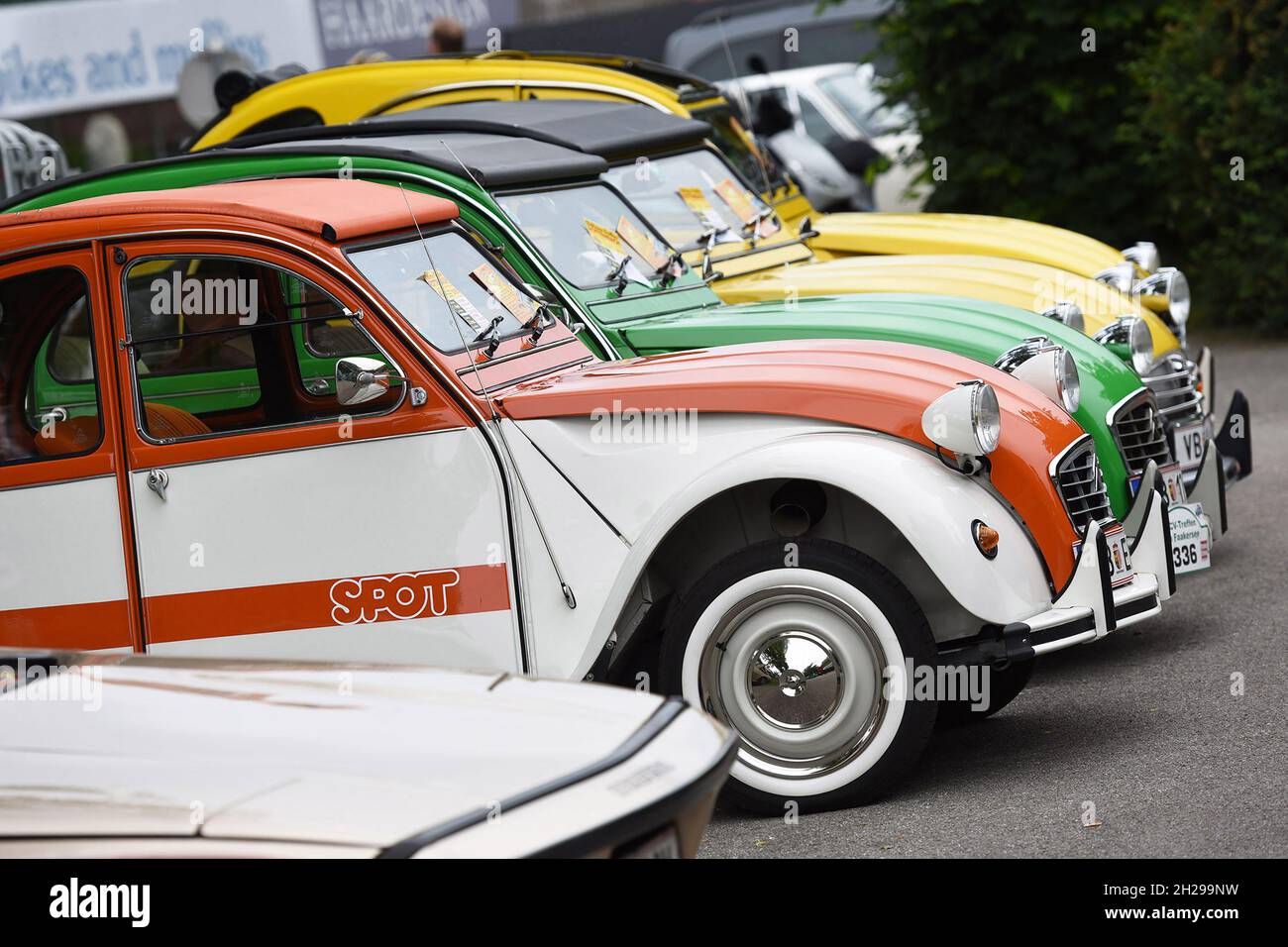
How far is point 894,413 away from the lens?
4645 millimetres

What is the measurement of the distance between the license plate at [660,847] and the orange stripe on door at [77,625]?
271 cm

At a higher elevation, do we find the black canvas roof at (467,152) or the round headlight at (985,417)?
the black canvas roof at (467,152)

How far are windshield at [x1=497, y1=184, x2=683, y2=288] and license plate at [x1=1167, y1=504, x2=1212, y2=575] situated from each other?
7.49 feet

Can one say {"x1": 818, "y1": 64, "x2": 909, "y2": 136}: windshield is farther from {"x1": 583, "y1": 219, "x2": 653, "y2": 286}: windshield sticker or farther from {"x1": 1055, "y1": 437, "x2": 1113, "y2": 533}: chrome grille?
{"x1": 1055, "y1": 437, "x2": 1113, "y2": 533}: chrome grille

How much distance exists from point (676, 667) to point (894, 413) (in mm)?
974

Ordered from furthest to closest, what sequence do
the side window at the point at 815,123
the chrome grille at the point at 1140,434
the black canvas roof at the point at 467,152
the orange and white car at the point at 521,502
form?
the side window at the point at 815,123 < the black canvas roof at the point at 467,152 < the chrome grille at the point at 1140,434 < the orange and white car at the point at 521,502

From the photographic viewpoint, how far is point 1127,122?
545 inches

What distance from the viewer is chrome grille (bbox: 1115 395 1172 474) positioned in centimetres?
600

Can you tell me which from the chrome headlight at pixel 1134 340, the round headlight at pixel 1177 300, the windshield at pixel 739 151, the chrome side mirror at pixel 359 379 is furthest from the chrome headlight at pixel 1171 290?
the chrome side mirror at pixel 359 379

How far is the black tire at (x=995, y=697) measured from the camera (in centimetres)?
504

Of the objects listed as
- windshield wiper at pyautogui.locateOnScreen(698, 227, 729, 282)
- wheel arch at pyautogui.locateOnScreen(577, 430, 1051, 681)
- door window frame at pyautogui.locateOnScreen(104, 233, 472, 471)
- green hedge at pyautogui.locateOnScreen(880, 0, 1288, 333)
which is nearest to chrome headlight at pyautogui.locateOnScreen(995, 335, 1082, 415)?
wheel arch at pyautogui.locateOnScreen(577, 430, 1051, 681)

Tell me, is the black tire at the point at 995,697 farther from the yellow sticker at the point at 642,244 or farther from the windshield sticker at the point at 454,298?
the yellow sticker at the point at 642,244
